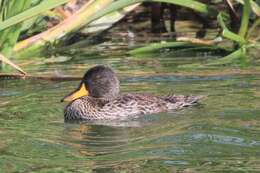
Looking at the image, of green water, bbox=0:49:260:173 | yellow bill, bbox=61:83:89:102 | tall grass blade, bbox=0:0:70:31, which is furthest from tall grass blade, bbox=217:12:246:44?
tall grass blade, bbox=0:0:70:31

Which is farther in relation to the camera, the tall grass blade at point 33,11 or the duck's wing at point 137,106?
the tall grass blade at point 33,11

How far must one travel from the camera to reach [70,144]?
8.01 meters

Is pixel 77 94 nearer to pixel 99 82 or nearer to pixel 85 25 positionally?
pixel 99 82

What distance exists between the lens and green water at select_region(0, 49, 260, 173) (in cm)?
721

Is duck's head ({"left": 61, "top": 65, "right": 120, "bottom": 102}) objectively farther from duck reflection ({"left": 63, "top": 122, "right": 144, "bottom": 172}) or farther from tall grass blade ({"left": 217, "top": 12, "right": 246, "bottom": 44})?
tall grass blade ({"left": 217, "top": 12, "right": 246, "bottom": 44})

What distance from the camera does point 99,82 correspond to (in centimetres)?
981

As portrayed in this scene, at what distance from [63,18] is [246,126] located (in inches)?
185

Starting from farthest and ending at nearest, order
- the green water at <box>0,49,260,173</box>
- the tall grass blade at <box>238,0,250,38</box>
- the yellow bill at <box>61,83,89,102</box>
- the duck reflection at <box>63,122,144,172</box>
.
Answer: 1. the tall grass blade at <box>238,0,250,38</box>
2. the yellow bill at <box>61,83,89,102</box>
3. the duck reflection at <box>63,122,144,172</box>
4. the green water at <box>0,49,260,173</box>

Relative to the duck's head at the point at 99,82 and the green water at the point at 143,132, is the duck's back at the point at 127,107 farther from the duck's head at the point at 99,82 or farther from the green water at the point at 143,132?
the duck's head at the point at 99,82

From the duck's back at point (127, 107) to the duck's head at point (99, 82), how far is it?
9.1 inches

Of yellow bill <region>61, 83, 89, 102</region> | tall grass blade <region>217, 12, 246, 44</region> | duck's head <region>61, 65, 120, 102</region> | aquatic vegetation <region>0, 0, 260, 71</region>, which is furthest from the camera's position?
aquatic vegetation <region>0, 0, 260, 71</region>

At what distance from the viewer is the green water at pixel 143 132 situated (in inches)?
284

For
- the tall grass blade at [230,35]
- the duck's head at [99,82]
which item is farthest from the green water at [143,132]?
the tall grass blade at [230,35]

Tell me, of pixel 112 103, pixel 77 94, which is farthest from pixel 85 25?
pixel 112 103
